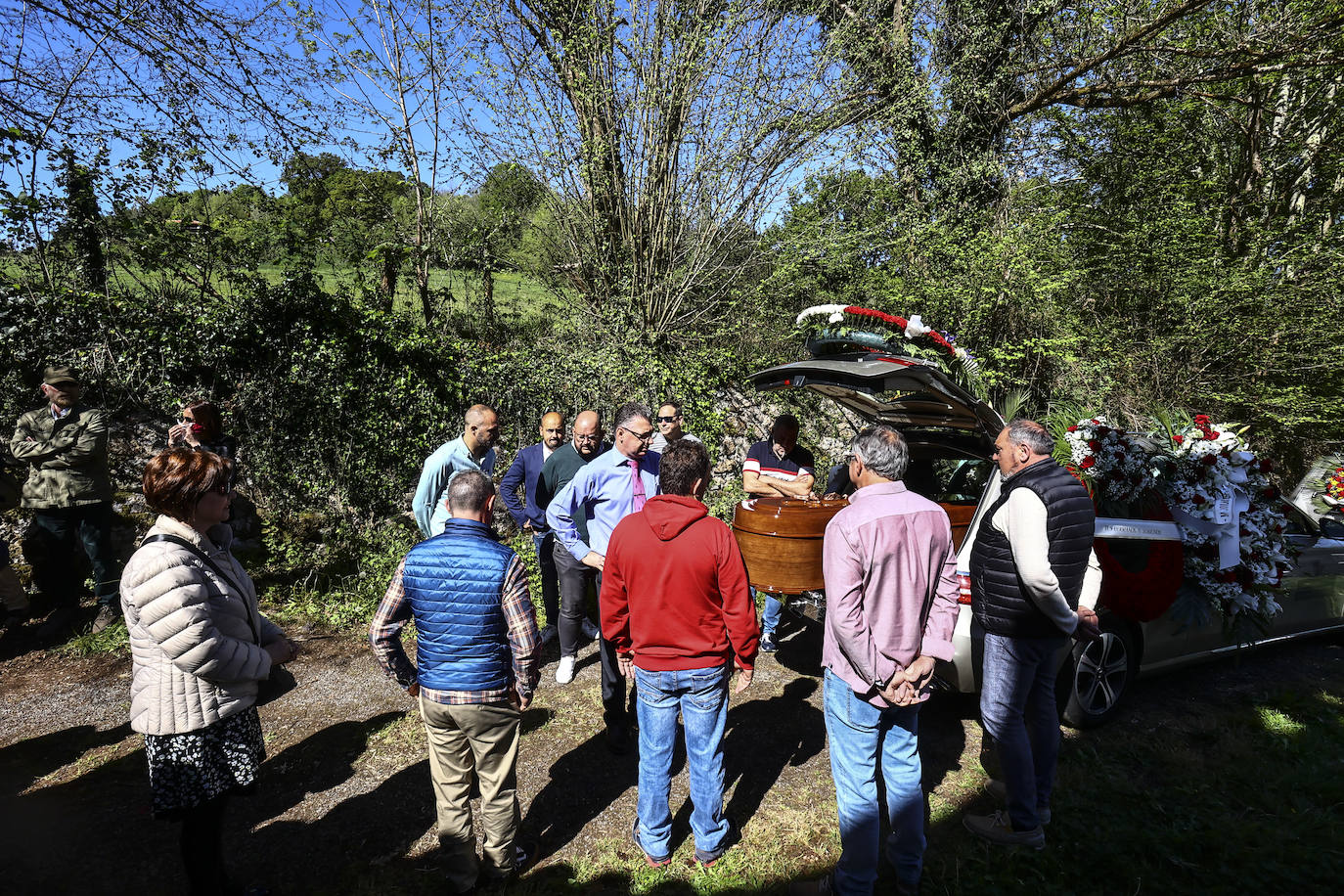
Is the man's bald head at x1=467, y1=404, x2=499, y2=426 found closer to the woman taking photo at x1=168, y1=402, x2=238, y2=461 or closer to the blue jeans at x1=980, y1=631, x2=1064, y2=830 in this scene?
the woman taking photo at x1=168, y1=402, x2=238, y2=461

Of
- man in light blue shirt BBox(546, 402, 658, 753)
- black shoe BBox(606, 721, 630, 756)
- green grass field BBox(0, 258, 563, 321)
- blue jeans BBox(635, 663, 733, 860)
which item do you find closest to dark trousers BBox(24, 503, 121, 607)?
green grass field BBox(0, 258, 563, 321)

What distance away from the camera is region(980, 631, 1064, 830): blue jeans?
125 inches

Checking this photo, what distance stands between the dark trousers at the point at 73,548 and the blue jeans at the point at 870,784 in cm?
600

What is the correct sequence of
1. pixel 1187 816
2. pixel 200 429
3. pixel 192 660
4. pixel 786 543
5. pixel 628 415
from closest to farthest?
pixel 192 660 < pixel 1187 816 < pixel 786 543 < pixel 628 415 < pixel 200 429

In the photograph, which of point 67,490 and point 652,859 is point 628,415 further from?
point 67,490

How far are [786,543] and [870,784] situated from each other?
1441mm

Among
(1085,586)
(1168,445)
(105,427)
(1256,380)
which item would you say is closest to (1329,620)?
(1168,445)

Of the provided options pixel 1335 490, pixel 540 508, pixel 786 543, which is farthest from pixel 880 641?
pixel 1335 490

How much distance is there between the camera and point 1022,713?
3.18 meters

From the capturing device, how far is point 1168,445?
474cm

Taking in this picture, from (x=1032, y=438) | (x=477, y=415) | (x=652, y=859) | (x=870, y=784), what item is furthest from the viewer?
(x=477, y=415)

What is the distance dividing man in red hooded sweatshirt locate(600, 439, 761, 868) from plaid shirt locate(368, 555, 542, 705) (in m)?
0.43

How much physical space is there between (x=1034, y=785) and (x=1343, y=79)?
12069 millimetres

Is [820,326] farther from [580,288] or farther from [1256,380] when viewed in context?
[1256,380]
